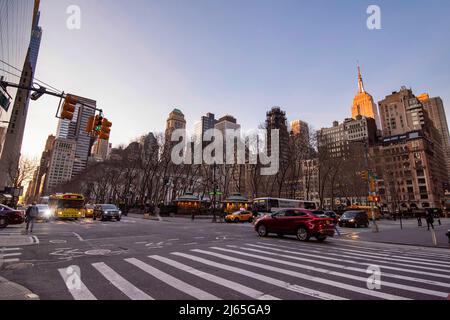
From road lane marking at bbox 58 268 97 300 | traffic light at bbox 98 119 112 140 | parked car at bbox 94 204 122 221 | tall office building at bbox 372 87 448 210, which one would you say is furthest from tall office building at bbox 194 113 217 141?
Result: road lane marking at bbox 58 268 97 300

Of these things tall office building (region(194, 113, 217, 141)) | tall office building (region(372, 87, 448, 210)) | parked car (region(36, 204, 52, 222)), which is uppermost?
tall office building (region(194, 113, 217, 141))

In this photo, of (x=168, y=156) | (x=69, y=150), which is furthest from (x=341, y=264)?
(x=69, y=150)

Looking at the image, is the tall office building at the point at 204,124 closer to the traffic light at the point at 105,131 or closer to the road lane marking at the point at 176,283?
the traffic light at the point at 105,131

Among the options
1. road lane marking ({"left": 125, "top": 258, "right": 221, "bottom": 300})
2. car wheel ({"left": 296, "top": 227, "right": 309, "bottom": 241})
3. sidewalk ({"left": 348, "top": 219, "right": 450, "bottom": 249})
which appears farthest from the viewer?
sidewalk ({"left": 348, "top": 219, "right": 450, "bottom": 249})

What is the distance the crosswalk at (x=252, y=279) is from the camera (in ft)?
15.3

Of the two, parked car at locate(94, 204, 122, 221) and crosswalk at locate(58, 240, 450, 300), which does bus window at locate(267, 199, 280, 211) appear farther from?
crosswalk at locate(58, 240, 450, 300)

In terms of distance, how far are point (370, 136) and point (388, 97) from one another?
1824 inches

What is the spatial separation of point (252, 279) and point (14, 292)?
471 cm

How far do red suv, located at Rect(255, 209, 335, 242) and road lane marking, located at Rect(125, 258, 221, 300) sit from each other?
Result: 9.70 metres

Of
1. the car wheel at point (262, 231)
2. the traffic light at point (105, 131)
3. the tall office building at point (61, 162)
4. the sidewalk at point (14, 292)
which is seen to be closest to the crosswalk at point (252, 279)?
the sidewalk at point (14, 292)

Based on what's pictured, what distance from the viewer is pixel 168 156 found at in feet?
169

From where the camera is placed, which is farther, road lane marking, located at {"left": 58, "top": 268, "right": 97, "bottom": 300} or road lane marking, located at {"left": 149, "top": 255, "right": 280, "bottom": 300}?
road lane marking, located at {"left": 149, "top": 255, "right": 280, "bottom": 300}

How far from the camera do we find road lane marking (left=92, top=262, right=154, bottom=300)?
14.6ft

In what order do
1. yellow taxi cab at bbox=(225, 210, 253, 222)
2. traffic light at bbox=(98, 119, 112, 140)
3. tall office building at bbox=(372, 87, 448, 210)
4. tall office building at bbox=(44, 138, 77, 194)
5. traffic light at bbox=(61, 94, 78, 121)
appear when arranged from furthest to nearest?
1. tall office building at bbox=(44, 138, 77, 194)
2. tall office building at bbox=(372, 87, 448, 210)
3. yellow taxi cab at bbox=(225, 210, 253, 222)
4. traffic light at bbox=(98, 119, 112, 140)
5. traffic light at bbox=(61, 94, 78, 121)
